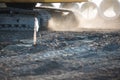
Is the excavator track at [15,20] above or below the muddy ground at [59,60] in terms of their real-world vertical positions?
above

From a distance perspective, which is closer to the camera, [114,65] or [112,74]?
[112,74]

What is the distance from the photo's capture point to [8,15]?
642 inches

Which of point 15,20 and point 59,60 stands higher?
point 15,20

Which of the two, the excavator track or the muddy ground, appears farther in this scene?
the excavator track

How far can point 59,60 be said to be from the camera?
9.17m

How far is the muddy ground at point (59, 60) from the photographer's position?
757 centimetres

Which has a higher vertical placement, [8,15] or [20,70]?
[8,15]

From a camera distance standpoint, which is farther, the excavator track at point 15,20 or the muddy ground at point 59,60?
the excavator track at point 15,20

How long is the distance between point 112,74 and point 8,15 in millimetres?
9681

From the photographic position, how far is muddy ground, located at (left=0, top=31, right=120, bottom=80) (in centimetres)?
757

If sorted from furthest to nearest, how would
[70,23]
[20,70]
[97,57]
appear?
1. [70,23]
2. [97,57]
3. [20,70]

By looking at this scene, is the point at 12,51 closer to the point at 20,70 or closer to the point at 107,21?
the point at 20,70

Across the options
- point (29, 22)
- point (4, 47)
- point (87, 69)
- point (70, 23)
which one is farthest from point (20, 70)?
point (70, 23)

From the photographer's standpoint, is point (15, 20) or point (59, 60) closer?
point (59, 60)
